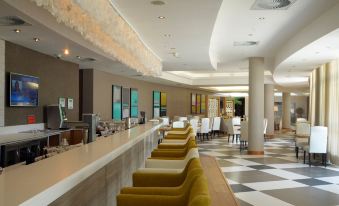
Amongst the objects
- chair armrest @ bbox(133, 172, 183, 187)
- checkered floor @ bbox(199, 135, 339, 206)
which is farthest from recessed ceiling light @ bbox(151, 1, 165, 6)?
checkered floor @ bbox(199, 135, 339, 206)

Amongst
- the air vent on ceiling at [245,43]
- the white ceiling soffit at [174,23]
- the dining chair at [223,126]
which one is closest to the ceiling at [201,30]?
the white ceiling soffit at [174,23]

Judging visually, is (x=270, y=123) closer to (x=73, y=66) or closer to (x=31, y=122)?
(x=73, y=66)

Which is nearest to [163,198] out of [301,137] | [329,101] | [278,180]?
[278,180]

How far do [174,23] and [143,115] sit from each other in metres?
4.94

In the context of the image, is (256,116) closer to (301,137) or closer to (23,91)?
(301,137)

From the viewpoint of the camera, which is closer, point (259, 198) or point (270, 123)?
point (259, 198)

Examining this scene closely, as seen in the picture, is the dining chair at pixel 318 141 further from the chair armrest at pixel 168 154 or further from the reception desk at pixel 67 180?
the reception desk at pixel 67 180

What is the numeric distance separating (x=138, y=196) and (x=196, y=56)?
6.52m

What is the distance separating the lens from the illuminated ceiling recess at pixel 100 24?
3.42 metres

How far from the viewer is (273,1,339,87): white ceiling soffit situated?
5520 mm

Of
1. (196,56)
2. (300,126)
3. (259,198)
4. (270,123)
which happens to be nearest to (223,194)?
(259,198)

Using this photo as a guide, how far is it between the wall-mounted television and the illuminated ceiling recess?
2.14 meters

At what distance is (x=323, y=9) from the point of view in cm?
562

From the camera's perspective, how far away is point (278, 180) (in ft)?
22.1
